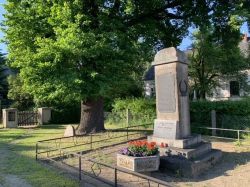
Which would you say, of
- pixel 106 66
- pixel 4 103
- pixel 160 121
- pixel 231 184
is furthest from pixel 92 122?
pixel 4 103

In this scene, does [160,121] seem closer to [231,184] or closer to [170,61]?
[170,61]

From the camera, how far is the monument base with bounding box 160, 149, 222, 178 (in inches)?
420

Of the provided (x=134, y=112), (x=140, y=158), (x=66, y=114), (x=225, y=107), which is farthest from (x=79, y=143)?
(x=66, y=114)

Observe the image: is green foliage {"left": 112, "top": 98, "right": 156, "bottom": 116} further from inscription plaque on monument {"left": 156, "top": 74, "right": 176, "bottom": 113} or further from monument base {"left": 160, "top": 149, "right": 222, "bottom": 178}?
monument base {"left": 160, "top": 149, "right": 222, "bottom": 178}

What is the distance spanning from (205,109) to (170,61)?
839 centimetres

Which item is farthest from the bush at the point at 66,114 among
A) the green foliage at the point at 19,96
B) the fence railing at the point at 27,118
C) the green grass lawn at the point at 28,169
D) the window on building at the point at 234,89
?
the window on building at the point at 234,89

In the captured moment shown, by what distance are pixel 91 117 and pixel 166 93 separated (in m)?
7.60

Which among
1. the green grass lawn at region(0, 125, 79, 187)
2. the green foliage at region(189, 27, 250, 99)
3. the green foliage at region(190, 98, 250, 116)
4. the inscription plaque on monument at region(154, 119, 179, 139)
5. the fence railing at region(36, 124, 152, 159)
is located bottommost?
the green grass lawn at region(0, 125, 79, 187)

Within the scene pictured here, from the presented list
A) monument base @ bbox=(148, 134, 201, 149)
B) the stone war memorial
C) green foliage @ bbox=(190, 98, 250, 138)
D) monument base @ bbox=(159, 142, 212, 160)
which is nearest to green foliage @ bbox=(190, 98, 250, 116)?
green foliage @ bbox=(190, 98, 250, 138)

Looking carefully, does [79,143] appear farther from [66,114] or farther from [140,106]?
[66,114]

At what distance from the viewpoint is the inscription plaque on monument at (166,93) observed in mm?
12410

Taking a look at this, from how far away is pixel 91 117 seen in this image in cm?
1931

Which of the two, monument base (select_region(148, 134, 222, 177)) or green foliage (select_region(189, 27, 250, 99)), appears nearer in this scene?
monument base (select_region(148, 134, 222, 177))

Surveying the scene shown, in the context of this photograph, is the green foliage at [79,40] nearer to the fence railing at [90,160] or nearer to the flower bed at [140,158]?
the fence railing at [90,160]
